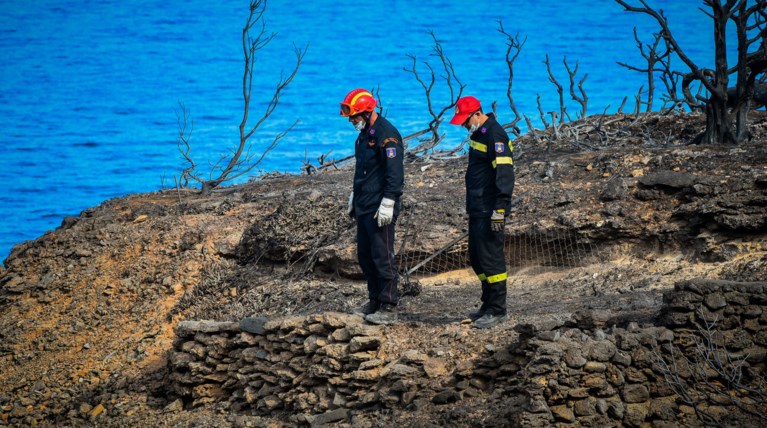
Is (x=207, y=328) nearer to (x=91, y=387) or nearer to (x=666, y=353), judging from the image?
(x=91, y=387)

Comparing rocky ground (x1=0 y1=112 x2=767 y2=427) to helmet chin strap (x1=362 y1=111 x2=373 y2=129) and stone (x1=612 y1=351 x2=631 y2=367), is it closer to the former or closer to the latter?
stone (x1=612 y1=351 x2=631 y2=367)

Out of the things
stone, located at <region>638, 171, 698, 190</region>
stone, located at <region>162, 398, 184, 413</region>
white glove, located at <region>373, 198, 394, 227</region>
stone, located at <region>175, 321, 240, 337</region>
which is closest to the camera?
white glove, located at <region>373, 198, 394, 227</region>

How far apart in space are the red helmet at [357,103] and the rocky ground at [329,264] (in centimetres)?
179

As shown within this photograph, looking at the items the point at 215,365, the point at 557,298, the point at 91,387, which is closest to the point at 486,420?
the point at 557,298

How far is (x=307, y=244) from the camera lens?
33.3 ft

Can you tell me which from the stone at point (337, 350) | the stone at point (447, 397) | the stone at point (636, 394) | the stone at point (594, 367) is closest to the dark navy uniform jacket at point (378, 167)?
the stone at point (337, 350)

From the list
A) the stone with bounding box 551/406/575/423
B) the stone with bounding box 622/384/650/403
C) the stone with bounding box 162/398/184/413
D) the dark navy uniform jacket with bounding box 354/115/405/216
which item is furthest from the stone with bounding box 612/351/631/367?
the stone with bounding box 162/398/184/413

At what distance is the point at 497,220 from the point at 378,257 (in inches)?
40.5

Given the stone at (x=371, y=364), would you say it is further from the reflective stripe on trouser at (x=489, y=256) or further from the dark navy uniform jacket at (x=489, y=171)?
the dark navy uniform jacket at (x=489, y=171)

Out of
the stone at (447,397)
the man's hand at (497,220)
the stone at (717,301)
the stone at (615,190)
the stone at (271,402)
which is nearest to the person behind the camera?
the stone at (717,301)

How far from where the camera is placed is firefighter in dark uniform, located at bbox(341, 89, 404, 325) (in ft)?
24.9

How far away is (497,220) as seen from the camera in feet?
23.9

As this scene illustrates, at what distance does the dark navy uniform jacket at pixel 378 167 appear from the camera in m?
7.58

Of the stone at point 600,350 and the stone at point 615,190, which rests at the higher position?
the stone at point 615,190
